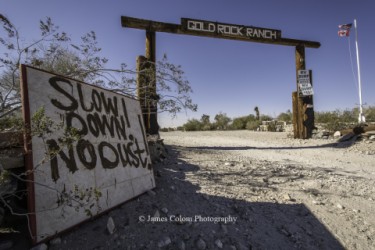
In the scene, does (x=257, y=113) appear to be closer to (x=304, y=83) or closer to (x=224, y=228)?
(x=304, y=83)

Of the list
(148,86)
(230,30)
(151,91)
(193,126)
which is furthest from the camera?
(193,126)

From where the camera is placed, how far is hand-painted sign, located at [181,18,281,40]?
26.7ft

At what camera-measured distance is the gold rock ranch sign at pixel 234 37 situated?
23.3 ft

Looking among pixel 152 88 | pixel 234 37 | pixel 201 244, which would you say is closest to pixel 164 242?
pixel 201 244

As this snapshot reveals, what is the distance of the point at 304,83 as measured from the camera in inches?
372

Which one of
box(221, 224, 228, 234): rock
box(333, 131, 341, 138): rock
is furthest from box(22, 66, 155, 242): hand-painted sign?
box(333, 131, 341, 138): rock

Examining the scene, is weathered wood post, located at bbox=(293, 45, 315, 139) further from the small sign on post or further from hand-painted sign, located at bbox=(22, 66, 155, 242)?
hand-painted sign, located at bbox=(22, 66, 155, 242)

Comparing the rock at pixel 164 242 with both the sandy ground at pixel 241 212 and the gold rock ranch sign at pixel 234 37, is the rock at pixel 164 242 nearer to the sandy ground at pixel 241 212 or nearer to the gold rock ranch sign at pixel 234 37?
the sandy ground at pixel 241 212

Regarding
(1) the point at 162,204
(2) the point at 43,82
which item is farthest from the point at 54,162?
(1) the point at 162,204

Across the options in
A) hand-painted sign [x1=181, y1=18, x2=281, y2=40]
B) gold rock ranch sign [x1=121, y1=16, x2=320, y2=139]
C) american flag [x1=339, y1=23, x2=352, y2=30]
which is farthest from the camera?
american flag [x1=339, y1=23, x2=352, y2=30]

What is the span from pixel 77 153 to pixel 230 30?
7621mm

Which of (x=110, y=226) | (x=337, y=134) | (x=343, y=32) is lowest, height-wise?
(x=110, y=226)

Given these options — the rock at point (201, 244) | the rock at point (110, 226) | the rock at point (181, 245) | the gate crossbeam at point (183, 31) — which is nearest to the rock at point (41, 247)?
the rock at point (110, 226)

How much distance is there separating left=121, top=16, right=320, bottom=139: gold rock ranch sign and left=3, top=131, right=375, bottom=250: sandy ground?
2.91 m
